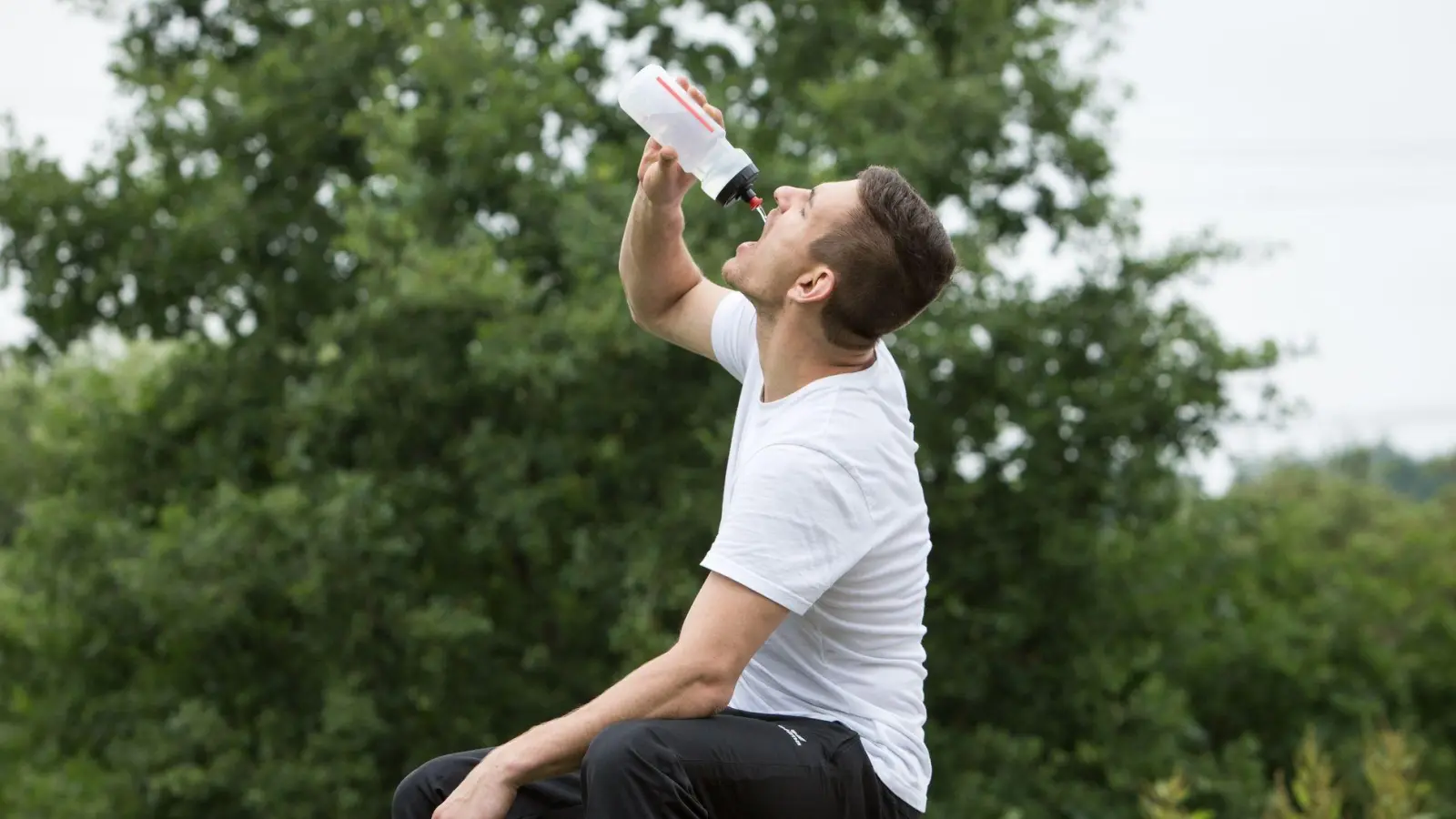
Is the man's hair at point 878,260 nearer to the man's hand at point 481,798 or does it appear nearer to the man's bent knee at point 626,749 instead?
the man's bent knee at point 626,749

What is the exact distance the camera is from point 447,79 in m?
10.1

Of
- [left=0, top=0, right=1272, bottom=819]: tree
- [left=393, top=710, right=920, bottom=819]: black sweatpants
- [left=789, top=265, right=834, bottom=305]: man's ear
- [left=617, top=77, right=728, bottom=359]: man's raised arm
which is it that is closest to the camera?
[left=393, top=710, right=920, bottom=819]: black sweatpants

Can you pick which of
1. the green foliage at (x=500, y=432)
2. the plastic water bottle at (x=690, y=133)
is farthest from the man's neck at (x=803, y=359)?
the green foliage at (x=500, y=432)

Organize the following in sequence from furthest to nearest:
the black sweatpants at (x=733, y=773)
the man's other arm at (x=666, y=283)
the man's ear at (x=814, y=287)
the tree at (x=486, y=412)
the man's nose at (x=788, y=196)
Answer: the tree at (x=486, y=412), the man's other arm at (x=666, y=283), the man's nose at (x=788, y=196), the man's ear at (x=814, y=287), the black sweatpants at (x=733, y=773)

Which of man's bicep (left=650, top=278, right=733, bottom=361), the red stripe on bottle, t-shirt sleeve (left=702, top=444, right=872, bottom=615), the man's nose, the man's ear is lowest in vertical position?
t-shirt sleeve (left=702, top=444, right=872, bottom=615)

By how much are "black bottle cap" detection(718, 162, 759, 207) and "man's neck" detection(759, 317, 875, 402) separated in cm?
39

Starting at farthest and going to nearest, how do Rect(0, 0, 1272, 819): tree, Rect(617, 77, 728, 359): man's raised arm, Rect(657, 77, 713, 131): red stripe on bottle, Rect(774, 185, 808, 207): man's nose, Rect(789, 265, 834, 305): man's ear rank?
Rect(0, 0, 1272, 819): tree, Rect(617, 77, 728, 359): man's raised arm, Rect(657, 77, 713, 131): red stripe on bottle, Rect(774, 185, 808, 207): man's nose, Rect(789, 265, 834, 305): man's ear

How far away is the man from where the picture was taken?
2.49 metres

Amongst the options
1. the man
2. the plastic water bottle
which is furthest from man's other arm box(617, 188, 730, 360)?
the man

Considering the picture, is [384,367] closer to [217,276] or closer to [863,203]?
[217,276]

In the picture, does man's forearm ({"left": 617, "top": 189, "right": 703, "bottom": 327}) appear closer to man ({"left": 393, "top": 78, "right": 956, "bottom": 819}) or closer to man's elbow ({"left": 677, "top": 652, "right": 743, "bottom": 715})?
man ({"left": 393, "top": 78, "right": 956, "bottom": 819})

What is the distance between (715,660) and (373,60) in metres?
9.78

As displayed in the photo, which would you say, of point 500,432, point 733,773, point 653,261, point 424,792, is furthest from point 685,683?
point 500,432

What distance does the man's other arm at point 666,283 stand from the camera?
133 inches
